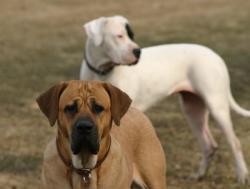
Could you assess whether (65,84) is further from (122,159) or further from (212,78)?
(212,78)

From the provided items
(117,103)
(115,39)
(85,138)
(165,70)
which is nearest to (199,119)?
(165,70)

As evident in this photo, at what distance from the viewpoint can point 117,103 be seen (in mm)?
5668

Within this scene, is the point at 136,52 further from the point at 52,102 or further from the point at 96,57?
the point at 52,102

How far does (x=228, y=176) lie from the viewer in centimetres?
893

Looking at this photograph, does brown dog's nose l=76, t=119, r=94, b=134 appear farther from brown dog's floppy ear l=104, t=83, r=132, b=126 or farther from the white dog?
the white dog

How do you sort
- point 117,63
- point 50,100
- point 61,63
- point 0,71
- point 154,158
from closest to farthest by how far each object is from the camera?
point 50,100 < point 154,158 < point 117,63 < point 0,71 < point 61,63

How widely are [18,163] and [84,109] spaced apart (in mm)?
3836

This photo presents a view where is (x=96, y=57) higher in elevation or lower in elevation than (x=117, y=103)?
lower

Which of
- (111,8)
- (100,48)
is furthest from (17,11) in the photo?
(100,48)

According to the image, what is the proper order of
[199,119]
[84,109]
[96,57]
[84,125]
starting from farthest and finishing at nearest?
[199,119] → [96,57] → [84,109] → [84,125]

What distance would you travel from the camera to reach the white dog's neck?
8820 mm

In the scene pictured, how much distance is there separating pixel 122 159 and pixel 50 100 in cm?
70

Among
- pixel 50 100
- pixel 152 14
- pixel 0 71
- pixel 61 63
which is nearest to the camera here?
pixel 50 100

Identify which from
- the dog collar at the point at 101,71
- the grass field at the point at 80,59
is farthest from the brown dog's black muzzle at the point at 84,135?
the dog collar at the point at 101,71
